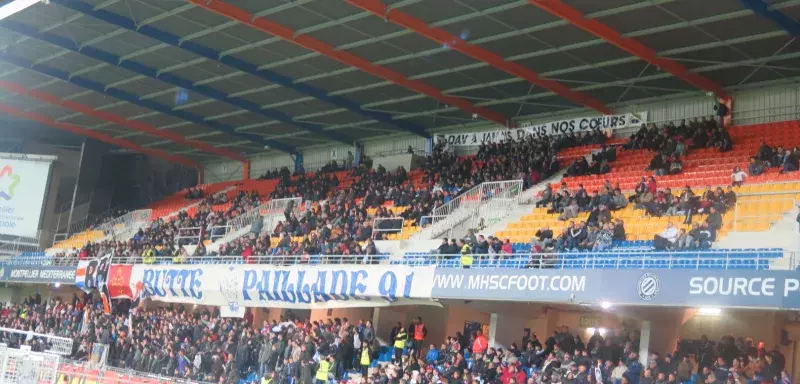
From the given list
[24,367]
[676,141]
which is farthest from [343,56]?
[24,367]

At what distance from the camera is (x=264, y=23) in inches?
1033

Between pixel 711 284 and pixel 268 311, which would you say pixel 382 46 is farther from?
pixel 711 284

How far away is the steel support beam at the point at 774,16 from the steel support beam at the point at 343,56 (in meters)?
11.3

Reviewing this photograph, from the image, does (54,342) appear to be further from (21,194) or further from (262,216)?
(21,194)

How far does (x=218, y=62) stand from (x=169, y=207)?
14583 millimetres

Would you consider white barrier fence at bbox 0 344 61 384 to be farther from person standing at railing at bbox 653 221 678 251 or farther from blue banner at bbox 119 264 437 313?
person standing at railing at bbox 653 221 678 251

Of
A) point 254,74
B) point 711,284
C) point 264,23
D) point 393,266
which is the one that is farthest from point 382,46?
point 711,284

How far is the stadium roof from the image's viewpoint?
2380 cm

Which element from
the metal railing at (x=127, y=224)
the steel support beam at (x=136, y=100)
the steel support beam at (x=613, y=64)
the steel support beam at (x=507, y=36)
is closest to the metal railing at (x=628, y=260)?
the steel support beam at (x=507, y=36)

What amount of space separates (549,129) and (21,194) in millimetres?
20259

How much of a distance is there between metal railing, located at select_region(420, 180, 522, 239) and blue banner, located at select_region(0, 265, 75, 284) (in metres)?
13.6

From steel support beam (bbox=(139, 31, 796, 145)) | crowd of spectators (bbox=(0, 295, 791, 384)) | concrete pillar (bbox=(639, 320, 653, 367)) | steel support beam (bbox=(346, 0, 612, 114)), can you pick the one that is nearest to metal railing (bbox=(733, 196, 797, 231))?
crowd of spectators (bbox=(0, 295, 791, 384))

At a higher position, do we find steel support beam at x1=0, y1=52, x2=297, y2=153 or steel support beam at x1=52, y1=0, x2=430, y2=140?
steel support beam at x1=52, y1=0, x2=430, y2=140

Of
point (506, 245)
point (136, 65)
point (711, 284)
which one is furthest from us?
point (136, 65)
